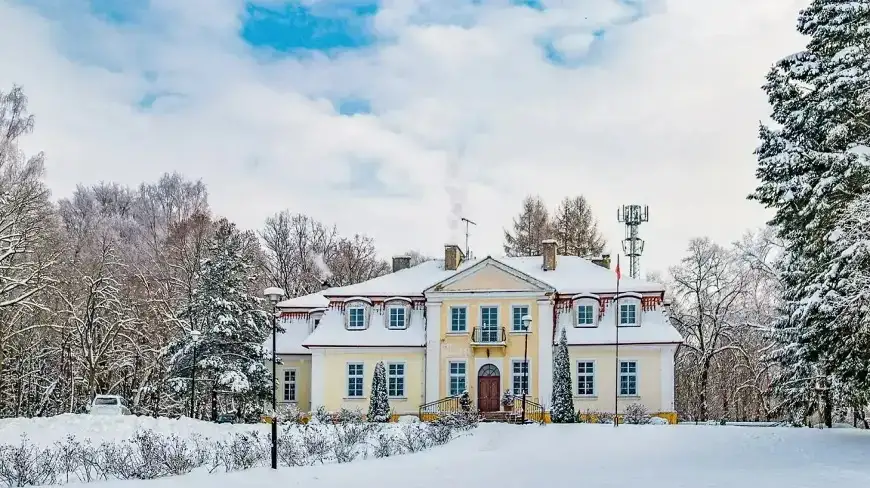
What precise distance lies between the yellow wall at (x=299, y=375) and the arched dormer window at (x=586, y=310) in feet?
37.2

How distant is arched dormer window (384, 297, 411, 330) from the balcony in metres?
3.04

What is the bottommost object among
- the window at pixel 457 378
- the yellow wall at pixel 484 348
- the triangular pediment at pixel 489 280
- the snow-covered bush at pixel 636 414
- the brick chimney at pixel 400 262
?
the snow-covered bush at pixel 636 414

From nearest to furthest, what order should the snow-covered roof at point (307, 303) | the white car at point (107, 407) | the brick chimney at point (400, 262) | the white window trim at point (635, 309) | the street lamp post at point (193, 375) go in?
the white car at point (107, 407) < the street lamp post at point (193, 375) < the white window trim at point (635, 309) < the snow-covered roof at point (307, 303) < the brick chimney at point (400, 262)

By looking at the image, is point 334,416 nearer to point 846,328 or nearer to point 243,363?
point 243,363

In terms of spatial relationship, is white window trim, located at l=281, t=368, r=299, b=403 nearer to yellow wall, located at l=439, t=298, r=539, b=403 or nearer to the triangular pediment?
yellow wall, located at l=439, t=298, r=539, b=403

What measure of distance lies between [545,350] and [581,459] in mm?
16066

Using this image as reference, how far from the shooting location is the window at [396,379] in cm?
3584

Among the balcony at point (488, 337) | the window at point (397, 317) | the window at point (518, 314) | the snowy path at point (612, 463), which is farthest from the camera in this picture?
the window at point (397, 317)

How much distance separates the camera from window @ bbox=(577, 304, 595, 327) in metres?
35.2

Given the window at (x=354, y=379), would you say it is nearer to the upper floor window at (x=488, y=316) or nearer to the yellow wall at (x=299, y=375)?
the yellow wall at (x=299, y=375)

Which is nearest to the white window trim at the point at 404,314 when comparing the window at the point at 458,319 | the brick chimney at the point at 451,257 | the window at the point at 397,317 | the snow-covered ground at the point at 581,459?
the window at the point at 397,317

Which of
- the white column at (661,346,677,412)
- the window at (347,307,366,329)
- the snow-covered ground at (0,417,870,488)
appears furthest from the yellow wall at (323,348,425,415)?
the white column at (661,346,677,412)

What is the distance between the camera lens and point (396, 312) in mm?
36750

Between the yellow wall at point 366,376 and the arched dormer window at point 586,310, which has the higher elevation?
the arched dormer window at point 586,310
